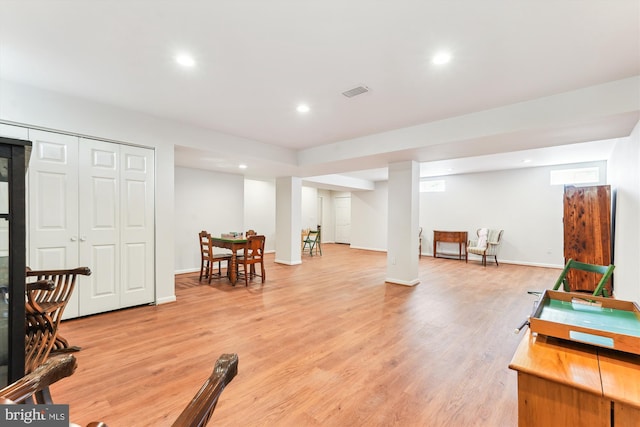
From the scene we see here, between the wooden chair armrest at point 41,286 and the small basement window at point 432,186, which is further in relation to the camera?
the small basement window at point 432,186

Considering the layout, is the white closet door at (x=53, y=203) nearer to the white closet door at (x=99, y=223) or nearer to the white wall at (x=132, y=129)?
the white closet door at (x=99, y=223)

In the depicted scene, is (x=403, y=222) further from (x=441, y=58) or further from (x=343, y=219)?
(x=343, y=219)

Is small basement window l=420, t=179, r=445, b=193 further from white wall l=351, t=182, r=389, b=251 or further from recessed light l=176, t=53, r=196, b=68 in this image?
recessed light l=176, t=53, r=196, b=68

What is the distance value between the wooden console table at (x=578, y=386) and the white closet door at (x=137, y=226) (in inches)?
158

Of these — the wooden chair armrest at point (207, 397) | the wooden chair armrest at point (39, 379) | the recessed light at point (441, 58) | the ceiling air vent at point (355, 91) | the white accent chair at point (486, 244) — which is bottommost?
the white accent chair at point (486, 244)

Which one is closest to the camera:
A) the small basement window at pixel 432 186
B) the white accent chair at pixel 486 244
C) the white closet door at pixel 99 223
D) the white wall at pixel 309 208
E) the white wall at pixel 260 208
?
the white closet door at pixel 99 223

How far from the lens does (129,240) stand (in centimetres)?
360

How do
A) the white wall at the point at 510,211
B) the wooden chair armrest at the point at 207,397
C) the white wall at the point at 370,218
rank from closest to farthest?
the wooden chair armrest at the point at 207,397
the white wall at the point at 510,211
the white wall at the point at 370,218

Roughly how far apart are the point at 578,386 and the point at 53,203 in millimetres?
4331

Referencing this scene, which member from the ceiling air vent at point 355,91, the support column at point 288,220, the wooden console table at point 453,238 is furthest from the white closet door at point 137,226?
the wooden console table at point 453,238

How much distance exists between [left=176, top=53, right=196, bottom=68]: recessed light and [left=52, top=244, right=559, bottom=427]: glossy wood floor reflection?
8.21 ft

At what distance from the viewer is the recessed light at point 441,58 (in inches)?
88.2

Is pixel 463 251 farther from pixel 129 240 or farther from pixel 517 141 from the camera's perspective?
pixel 129 240

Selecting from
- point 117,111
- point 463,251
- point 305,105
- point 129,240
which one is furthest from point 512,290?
point 117,111
